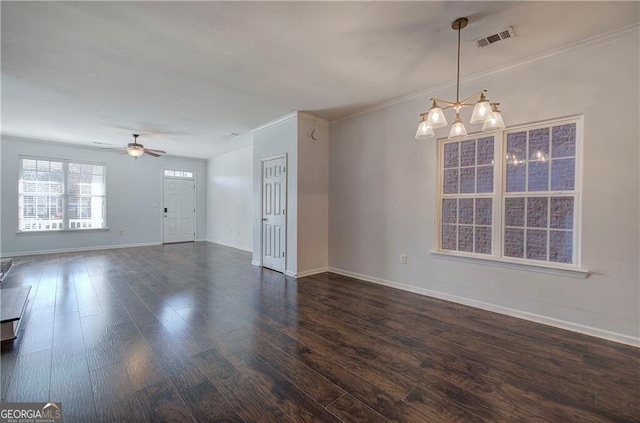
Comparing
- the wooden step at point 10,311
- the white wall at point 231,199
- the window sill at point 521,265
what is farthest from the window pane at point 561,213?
the white wall at point 231,199

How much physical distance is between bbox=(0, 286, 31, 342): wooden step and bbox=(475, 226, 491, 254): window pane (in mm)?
4645

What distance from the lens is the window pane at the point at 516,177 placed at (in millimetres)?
3037

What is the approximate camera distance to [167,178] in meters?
8.34

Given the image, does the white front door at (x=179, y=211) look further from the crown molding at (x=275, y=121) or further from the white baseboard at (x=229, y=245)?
the crown molding at (x=275, y=121)

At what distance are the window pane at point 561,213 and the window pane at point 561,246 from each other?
0.08 m

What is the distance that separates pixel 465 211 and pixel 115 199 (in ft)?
27.6

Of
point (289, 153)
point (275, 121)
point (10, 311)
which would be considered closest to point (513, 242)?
point (289, 153)

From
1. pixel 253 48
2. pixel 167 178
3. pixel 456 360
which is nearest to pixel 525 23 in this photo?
pixel 253 48

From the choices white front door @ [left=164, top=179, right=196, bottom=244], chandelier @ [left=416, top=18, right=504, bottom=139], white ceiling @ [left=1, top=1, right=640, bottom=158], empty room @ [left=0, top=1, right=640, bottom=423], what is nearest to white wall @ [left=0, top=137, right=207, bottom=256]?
white front door @ [left=164, top=179, right=196, bottom=244]

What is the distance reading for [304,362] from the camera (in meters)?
2.15

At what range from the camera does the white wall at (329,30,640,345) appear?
8.05 ft

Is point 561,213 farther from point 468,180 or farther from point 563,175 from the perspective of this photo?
point 468,180

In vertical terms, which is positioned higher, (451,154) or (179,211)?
(451,154)

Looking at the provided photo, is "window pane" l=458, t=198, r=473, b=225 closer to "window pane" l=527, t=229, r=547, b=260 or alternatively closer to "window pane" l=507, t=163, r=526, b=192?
"window pane" l=507, t=163, r=526, b=192
